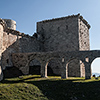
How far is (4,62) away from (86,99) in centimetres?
A: 1517

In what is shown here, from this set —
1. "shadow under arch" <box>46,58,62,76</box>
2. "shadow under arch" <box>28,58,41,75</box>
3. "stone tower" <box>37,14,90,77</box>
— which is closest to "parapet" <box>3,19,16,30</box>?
"stone tower" <box>37,14,90,77</box>

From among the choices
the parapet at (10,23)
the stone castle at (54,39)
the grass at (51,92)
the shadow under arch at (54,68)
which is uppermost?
the parapet at (10,23)

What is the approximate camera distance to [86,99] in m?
11.6

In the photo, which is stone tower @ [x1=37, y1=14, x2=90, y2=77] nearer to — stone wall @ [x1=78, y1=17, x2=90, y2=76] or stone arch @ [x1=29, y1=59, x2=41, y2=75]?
stone wall @ [x1=78, y1=17, x2=90, y2=76]

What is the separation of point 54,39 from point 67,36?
123 inches

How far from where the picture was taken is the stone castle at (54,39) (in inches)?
963

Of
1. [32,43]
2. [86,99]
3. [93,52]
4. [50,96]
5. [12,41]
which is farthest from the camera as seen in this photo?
[32,43]

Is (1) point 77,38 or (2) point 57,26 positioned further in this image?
(2) point 57,26

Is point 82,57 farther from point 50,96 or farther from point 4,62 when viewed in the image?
point 4,62

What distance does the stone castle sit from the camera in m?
24.5

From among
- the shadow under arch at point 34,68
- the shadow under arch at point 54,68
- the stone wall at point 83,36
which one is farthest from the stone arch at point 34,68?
the stone wall at point 83,36

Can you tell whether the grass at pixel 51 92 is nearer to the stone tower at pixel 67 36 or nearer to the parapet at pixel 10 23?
the stone tower at pixel 67 36

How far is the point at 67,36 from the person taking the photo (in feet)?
92.4

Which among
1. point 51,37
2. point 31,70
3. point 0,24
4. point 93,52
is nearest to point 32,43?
point 51,37
